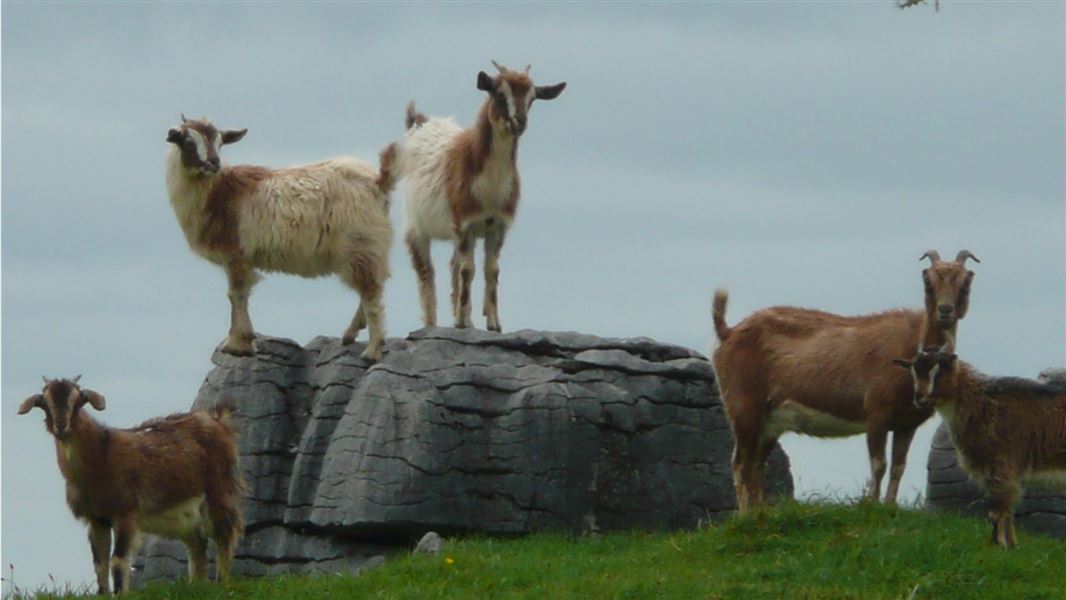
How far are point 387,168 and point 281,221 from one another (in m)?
1.20

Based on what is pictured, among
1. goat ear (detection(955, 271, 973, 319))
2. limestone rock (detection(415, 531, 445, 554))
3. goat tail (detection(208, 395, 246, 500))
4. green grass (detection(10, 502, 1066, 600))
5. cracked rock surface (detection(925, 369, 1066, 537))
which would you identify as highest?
goat ear (detection(955, 271, 973, 319))

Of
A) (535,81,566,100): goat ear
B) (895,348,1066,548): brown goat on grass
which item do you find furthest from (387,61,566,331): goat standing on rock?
(895,348,1066,548): brown goat on grass

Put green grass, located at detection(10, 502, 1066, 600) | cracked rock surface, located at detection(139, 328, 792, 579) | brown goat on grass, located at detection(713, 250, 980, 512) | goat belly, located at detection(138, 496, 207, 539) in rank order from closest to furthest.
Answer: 1. green grass, located at detection(10, 502, 1066, 600)
2. goat belly, located at detection(138, 496, 207, 539)
3. brown goat on grass, located at detection(713, 250, 980, 512)
4. cracked rock surface, located at detection(139, 328, 792, 579)

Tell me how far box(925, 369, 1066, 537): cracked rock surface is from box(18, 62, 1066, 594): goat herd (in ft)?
3.21

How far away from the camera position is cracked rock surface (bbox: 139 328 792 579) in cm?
1908

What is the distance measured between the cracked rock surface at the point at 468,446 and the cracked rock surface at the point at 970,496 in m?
1.85

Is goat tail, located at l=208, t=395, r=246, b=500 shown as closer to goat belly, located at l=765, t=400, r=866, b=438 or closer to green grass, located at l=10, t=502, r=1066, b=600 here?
green grass, located at l=10, t=502, r=1066, b=600

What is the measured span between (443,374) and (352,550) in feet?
6.13

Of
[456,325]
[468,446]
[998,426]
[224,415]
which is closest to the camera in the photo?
[998,426]

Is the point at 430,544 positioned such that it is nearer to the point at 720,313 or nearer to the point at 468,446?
the point at 468,446

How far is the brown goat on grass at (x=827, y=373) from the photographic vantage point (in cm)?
1734

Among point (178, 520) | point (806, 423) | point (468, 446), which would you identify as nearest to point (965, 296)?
point (806, 423)

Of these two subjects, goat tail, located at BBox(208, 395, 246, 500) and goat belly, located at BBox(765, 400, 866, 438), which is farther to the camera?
goat belly, located at BBox(765, 400, 866, 438)

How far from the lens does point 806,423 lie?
18.4 m
